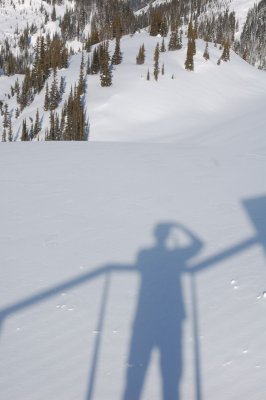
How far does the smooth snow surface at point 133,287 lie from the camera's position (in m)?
4.24

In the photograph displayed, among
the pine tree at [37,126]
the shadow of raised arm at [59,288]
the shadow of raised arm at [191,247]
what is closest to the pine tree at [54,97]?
the pine tree at [37,126]

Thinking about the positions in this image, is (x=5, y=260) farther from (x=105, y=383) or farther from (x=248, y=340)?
(x=248, y=340)

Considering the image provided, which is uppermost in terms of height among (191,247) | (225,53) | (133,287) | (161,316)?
(161,316)

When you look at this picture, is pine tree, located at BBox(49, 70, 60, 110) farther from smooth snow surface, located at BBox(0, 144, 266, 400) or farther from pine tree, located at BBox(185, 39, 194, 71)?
smooth snow surface, located at BBox(0, 144, 266, 400)

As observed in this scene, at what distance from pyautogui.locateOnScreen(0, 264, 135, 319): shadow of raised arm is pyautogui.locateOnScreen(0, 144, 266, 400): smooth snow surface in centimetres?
2

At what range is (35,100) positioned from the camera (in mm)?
62688

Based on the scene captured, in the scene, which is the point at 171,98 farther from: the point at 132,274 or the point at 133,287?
the point at 133,287

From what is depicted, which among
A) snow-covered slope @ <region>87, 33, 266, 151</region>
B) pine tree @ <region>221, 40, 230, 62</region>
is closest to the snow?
snow-covered slope @ <region>87, 33, 266, 151</region>

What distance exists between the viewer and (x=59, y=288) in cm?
593

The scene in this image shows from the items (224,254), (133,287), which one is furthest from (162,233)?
(133,287)

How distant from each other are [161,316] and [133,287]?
0.79 meters

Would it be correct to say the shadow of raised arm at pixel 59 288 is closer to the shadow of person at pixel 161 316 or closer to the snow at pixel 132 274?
the snow at pixel 132 274

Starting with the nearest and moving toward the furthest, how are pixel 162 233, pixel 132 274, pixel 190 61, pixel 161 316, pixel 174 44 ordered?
1. pixel 161 316
2. pixel 132 274
3. pixel 162 233
4. pixel 190 61
5. pixel 174 44

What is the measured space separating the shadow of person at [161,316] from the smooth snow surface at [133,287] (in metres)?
0.02
